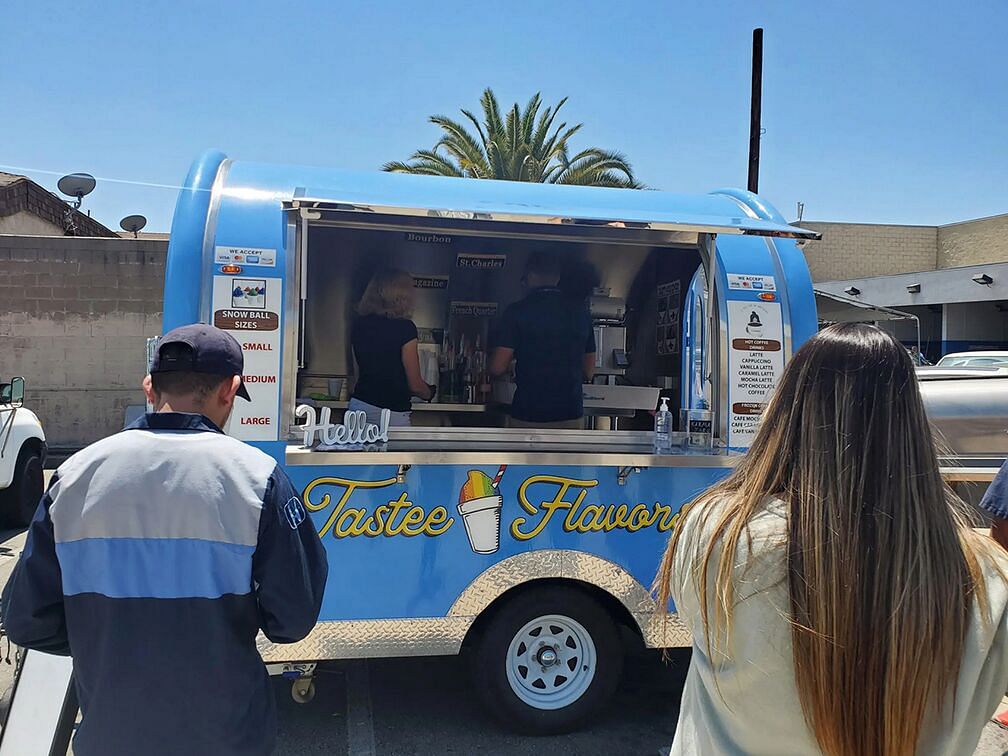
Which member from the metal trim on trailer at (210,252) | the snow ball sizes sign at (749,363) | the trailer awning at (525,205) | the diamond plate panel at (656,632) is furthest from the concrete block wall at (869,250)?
the metal trim on trailer at (210,252)

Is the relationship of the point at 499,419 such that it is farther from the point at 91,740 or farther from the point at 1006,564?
the point at 1006,564

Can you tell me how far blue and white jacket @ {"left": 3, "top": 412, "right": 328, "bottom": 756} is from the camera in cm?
175

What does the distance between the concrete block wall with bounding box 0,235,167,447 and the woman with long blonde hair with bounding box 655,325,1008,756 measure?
1215 centimetres

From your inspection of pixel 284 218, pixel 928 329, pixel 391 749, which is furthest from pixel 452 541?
pixel 928 329

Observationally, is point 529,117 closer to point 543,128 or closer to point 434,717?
point 543,128

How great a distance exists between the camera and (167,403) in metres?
1.91

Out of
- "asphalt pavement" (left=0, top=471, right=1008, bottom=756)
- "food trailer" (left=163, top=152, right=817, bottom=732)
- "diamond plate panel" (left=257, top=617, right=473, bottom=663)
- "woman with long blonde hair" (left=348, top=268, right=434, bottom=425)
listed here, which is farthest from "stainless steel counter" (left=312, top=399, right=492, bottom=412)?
"diamond plate panel" (left=257, top=617, right=473, bottom=663)

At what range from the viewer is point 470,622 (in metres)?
3.48

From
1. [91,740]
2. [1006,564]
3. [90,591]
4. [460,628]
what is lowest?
[460,628]

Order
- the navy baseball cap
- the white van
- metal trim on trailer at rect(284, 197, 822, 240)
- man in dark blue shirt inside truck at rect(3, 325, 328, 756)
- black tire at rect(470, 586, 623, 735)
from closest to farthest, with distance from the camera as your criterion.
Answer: man in dark blue shirt inside truck at rect(3, 325, 328, 756) → the navy baseball cap → metal trim on trailer at rect(284, 197, 822, 240) → black tire at rect(470, 586, 623, 735) → the white van

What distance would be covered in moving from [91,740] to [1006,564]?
1.90 metres

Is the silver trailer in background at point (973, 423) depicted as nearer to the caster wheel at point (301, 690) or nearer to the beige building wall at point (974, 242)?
the caster wheel at point (301, 690)

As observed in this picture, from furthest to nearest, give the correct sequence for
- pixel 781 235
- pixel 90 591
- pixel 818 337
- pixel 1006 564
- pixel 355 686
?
pixel 355 686 < pixel 781 235 < pixel 90 591 < pixel 818 337 < pixel 1006 564

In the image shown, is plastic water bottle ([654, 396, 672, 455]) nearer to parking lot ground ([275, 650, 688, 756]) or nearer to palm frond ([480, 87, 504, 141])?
parking lot ground ([275, 650, 688, 756])
